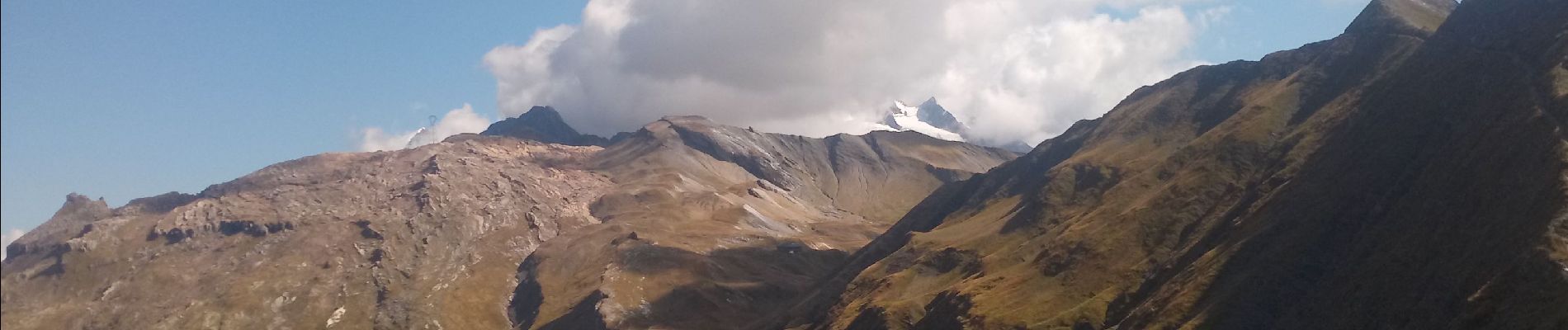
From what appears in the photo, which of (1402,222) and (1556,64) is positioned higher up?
(1556,64)

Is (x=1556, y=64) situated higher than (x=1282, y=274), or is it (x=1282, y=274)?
(x=1556, y=64)

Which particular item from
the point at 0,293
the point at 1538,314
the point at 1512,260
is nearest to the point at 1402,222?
the point at 1512,260

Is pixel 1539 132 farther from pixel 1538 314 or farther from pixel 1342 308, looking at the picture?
pixel 1538 314

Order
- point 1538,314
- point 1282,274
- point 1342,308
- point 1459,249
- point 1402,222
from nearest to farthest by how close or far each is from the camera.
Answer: point 1538,314 → point 1459,249 → point 1342,308 → point 1402,222 → point 1282,274

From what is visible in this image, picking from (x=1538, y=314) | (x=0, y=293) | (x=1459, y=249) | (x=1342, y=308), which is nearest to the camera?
(x=0, y=293)

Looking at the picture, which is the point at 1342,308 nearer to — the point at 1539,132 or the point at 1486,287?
the point at 1486,287

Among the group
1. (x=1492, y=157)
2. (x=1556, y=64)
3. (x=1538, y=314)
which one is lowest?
(x=1538, y=314)

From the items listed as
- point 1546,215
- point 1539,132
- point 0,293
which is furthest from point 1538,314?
point 0,293

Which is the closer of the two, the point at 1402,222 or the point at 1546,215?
the point at 1546,215

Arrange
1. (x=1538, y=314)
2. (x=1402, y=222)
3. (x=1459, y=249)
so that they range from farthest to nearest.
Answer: (x=1402, y=222), (x=1459, y=249), (x=1538, y=314)
